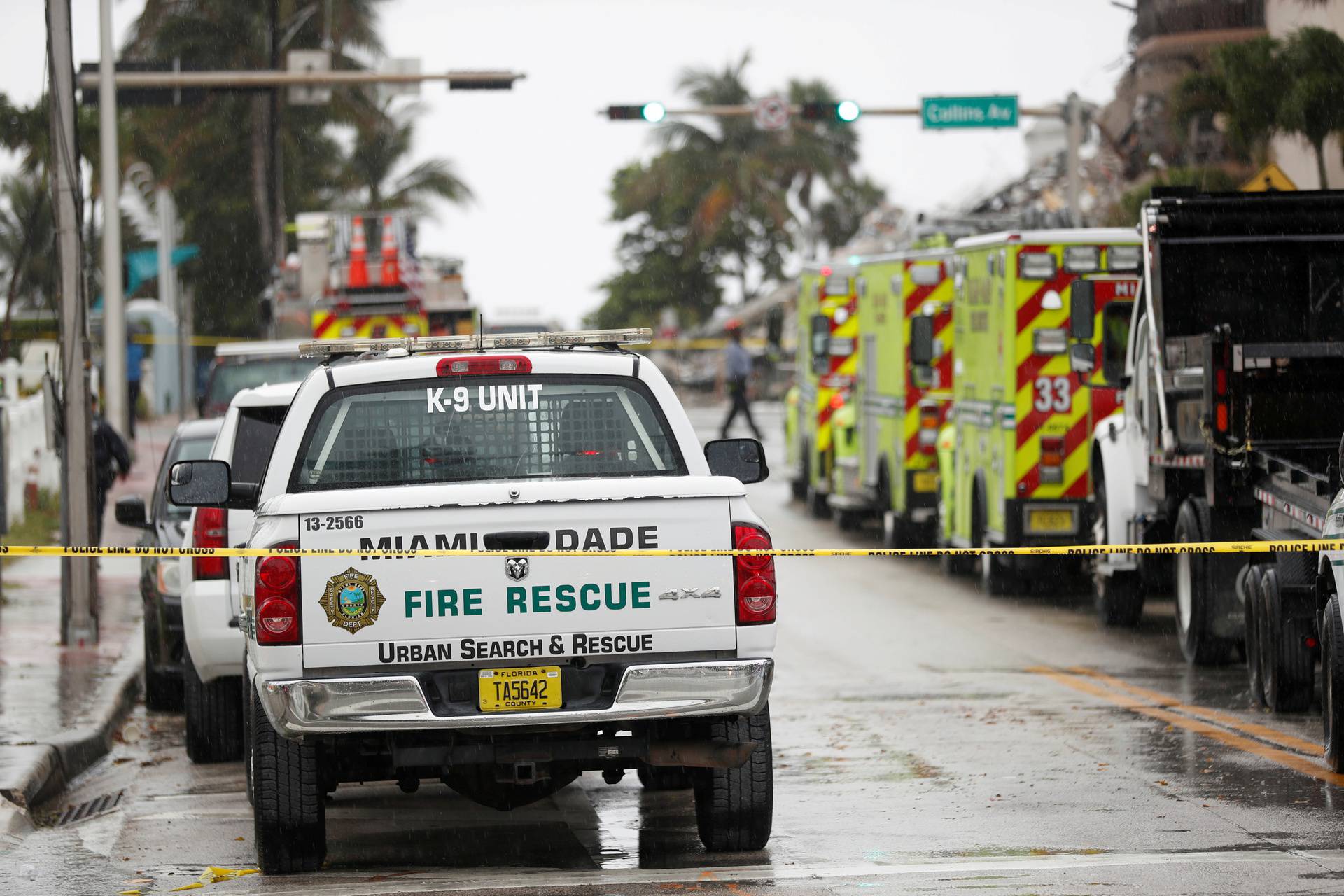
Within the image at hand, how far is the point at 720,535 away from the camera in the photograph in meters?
7.51

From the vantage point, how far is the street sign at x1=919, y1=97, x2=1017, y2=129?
3055 centimetres

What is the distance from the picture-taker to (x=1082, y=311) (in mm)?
15461

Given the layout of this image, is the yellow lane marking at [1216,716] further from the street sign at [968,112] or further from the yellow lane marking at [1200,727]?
the street sign at [968,112]

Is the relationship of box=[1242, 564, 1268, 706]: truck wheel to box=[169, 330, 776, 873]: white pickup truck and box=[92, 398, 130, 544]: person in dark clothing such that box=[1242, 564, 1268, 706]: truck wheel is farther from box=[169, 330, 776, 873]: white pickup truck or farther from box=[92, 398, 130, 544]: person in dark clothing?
box=[92, 398, 130, 544]: person in dark clothing

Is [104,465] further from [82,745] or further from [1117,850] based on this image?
[1117,850]

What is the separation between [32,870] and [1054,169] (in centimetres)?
3984

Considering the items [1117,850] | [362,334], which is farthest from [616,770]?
[362,334]

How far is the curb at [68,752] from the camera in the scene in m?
10.1

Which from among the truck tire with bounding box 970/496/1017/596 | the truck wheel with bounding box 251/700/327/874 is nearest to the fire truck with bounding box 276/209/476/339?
the truck tire with bounding box 970/496/1017/596

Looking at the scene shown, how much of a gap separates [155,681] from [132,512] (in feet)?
4.25

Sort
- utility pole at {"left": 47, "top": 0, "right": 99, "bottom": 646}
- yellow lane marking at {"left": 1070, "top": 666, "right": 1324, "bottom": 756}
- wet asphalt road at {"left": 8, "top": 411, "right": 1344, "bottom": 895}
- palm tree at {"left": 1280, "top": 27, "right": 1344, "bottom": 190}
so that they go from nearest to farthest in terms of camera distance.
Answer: wet asphalt road at {"left": 8, "top": 411, "right": 1344, "bottom": 895} → yellow lane marking at {"left": 1070, "top": 666, "right": 1324, "bottom": 756} → utility pole at {"left": 47, "top": 0, "right": 99, "bottom": 646} → palm tree at {"left": 1280, "top": 27, "right": 1344, "bottom": 190}

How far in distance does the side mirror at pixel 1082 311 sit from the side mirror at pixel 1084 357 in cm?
9

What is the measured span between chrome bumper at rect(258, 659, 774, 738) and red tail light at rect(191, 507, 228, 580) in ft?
10.1

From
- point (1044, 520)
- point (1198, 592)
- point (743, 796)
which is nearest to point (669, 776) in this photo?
point (743, 796)
